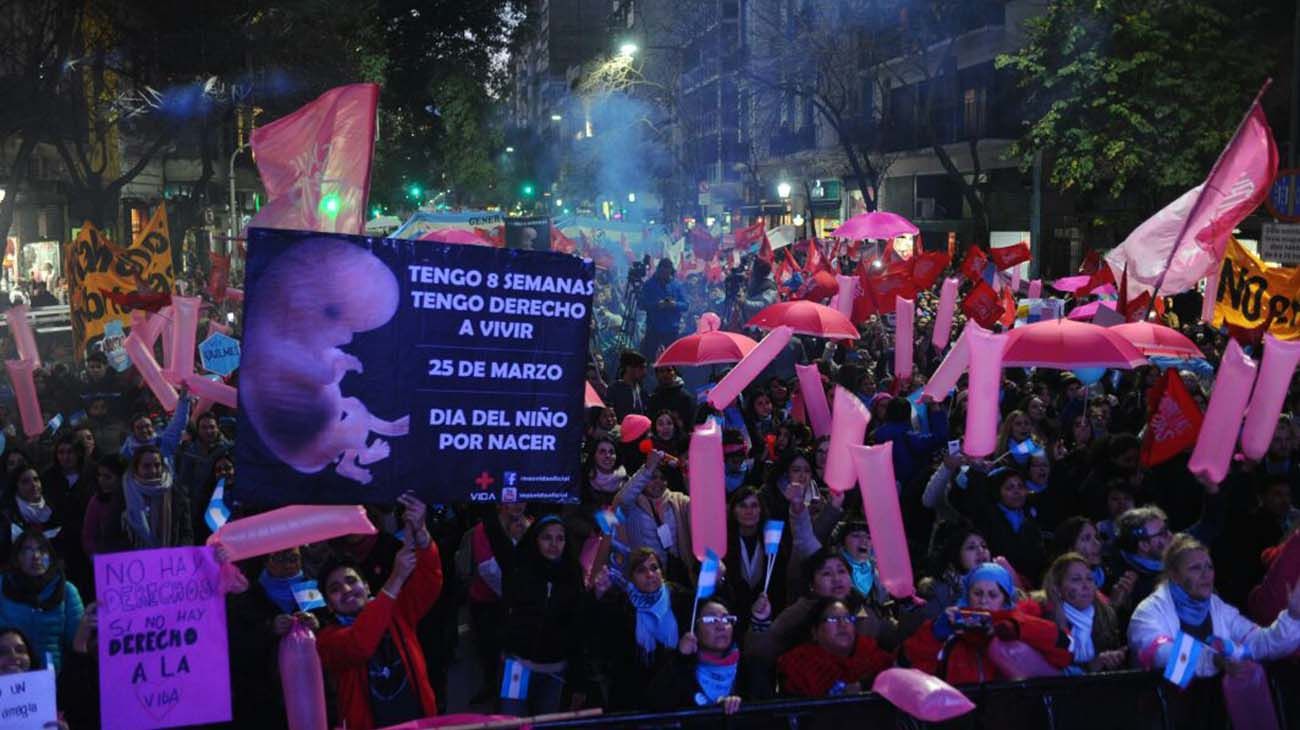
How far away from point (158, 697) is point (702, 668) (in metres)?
2.08

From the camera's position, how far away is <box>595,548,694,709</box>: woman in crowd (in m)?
6.13

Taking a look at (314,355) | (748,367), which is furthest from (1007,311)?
(314,355)

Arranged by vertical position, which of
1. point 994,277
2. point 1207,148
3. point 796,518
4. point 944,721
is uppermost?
point 1207,148

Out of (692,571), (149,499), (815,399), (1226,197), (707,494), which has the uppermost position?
(1226,197)

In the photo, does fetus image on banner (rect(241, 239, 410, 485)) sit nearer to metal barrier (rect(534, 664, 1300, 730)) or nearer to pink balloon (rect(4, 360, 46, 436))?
metal barrier (rect(534, 664, 1300, 730))

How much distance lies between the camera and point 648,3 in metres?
79.4

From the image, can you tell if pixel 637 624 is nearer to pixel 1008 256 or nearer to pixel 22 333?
pixel 22 333

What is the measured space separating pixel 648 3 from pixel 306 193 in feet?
238

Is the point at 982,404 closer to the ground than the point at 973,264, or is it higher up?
closer to the ground

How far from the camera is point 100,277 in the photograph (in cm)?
1417

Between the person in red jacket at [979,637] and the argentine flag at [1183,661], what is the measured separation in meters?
0.40

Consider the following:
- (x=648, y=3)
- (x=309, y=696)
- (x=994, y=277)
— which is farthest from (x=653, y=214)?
(x=309, y=696)

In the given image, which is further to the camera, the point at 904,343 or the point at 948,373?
the point at 904,343

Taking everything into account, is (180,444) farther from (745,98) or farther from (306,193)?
(745,98)
